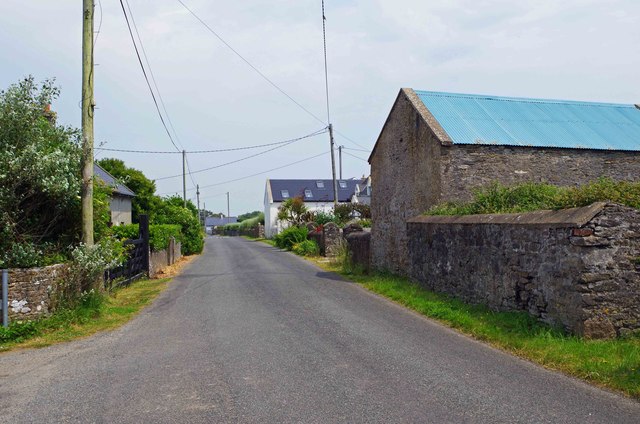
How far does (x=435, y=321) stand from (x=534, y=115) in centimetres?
1137

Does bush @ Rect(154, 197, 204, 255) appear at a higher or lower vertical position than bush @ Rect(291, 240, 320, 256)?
higher

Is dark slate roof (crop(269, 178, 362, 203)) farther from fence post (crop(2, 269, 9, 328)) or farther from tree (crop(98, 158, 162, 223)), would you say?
fence post (crop(2, 269, 9, 328))

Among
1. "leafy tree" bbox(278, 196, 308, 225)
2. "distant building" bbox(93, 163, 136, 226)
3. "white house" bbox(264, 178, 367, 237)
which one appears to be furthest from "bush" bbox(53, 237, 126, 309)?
"white house" bbox(264, 178, 367, 237)

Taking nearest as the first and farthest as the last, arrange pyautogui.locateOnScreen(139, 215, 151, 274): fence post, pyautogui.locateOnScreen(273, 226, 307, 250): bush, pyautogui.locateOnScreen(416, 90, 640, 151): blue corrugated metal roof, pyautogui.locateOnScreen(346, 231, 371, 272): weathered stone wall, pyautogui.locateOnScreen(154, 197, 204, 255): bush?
pyautogui.locateOnScreen(416, 90, 640, 151): blue corrugated metal roof
pyautogui.locateOnScreen(139, 215, 151, 274): fence post
pyautogui.locateOnScreen(346, 231, 371, 272): weathered stone wall
pyautogui.locateOnScreen(154, 197, 204, 255): bush
pyautogui.locateOnScreen(273, 226, 307, 250): bush

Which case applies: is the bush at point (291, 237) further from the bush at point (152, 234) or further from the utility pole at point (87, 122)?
the utility pole at point (87, 122)

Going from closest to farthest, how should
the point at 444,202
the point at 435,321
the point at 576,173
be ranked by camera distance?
1. the point at 435,321
2. the point at 444,202
3. the point at 576,173

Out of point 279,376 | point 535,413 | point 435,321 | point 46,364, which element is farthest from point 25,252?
point 535,413

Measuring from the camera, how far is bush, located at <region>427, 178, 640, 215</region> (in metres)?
8.26

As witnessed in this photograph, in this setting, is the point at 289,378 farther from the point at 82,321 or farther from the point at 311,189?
the point at 311,189

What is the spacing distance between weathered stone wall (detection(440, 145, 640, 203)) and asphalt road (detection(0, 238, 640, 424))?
21.0 feet

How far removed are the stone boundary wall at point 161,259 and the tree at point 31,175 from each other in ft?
27.4

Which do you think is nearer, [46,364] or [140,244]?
[46,364]

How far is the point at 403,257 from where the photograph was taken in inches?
690

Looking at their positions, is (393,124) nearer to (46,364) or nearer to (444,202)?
(444,202)
